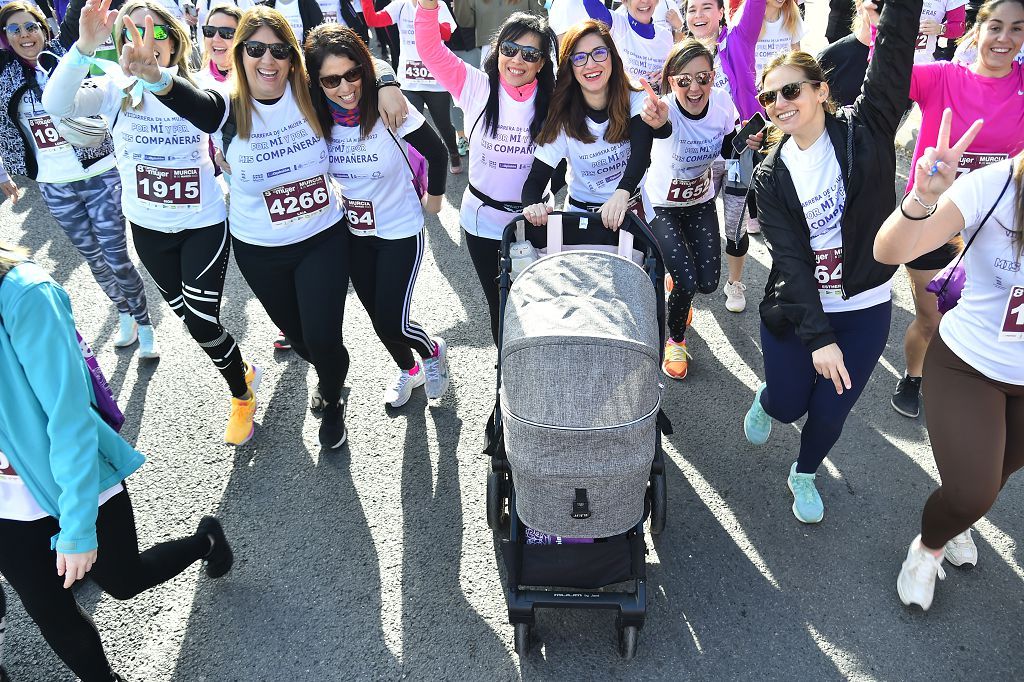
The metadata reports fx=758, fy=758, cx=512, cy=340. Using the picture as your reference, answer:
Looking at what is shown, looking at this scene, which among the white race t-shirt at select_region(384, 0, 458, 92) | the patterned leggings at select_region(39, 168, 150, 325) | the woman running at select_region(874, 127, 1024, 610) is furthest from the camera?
the white race t-shirt at select_region(384, 0, 458, 92)

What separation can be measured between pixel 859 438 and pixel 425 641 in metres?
2.50

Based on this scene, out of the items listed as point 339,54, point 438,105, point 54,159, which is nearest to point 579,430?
point 339,54

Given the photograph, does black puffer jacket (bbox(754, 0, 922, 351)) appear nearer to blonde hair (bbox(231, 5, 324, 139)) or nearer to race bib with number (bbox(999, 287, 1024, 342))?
race bib with number (bbox(999, 287, 1024, 342))

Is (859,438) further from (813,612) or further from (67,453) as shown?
(67,453)

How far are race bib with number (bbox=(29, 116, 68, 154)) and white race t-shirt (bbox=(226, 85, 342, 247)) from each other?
4.75ft

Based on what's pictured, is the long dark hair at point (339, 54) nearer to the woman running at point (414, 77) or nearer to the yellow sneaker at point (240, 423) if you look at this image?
the yellow sneaker at point (240, 423)

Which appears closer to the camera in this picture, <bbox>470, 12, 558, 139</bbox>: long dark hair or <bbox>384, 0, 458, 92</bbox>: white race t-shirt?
<bbox>470, 12, 558, 139</bbox>: long dark hair

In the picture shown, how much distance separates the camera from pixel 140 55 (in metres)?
3.15

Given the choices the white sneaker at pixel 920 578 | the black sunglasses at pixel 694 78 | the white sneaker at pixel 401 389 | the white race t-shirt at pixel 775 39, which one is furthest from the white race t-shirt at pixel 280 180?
the white race t-shirt at pixel 775 39

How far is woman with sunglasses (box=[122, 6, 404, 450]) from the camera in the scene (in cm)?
334

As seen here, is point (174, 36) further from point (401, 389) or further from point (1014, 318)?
point (1014, 318)

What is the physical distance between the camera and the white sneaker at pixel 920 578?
9.98ft

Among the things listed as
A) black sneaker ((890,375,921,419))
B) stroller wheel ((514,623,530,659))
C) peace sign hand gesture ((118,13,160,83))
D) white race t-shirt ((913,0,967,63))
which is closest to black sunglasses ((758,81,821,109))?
black sneaker ((890,375,921,419))

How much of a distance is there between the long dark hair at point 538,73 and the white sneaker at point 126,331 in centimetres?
288
